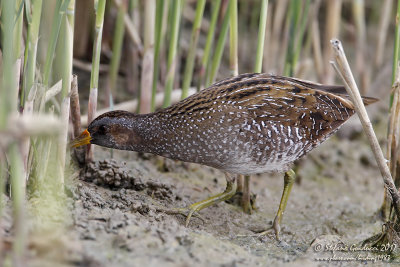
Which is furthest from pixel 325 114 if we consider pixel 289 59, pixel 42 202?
pixel 42 202

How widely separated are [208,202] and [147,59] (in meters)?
1.29

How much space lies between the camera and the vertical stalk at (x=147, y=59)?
4.50 m

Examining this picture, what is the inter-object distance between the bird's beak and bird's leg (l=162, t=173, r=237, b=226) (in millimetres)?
710

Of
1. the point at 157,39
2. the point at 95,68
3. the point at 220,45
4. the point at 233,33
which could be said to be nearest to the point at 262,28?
the point at 233,33

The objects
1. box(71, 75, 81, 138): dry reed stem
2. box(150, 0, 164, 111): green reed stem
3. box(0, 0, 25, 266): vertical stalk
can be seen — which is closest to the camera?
box(0, 0, 25, 266): vertical stalk

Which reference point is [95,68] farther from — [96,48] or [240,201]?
[240,201]

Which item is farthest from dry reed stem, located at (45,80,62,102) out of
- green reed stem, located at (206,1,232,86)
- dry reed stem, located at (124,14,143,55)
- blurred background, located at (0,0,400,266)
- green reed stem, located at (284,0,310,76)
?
green reed stem, located at (284,0,310,76)

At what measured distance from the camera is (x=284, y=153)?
12.6 feet

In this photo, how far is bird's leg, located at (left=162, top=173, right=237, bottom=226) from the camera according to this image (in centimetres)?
392

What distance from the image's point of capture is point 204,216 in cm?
413

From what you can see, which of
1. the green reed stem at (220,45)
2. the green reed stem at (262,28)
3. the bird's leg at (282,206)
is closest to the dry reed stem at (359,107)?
the green reed stem at (262,28)

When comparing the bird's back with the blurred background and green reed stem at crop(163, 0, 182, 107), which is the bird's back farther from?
green reed stem at crop(163, 0, 182, 107)

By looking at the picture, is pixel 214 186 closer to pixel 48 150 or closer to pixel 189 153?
pixel 189 153

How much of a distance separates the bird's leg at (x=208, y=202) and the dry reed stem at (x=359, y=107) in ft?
3.68
